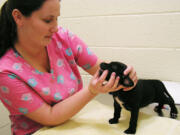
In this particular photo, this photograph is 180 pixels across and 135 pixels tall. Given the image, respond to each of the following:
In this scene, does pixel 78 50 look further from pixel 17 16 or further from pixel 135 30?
pixel 135 30

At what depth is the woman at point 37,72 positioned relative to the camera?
64cm

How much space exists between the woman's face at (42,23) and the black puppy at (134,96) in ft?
0.67

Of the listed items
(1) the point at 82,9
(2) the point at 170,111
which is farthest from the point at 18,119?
(1) the point at 82,9

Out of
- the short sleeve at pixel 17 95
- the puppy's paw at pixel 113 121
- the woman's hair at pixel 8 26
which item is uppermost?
the woman's hair at pixel 8 26

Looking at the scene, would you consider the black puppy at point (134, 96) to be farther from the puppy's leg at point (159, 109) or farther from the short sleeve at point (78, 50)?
the short sleeve at point (78, 50)

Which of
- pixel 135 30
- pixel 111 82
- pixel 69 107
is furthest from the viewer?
pixel 135 30

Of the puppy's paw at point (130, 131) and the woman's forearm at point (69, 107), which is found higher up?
the woman's forearm at point (69, 107)

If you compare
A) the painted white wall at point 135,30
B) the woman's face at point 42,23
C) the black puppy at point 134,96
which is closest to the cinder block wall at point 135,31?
the painted white wall at point 135,30

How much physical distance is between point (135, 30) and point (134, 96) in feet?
1.75

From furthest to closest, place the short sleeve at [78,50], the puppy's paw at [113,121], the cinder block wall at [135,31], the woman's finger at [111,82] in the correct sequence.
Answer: the cinder block wall at [135,31]
the short sleeve at [78,50]
the puppy's paw at [113,121]
the woman's finger at [111,82]

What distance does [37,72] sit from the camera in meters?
0.72

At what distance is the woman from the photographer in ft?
2.11

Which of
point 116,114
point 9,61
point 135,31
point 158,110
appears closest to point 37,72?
point 9,61

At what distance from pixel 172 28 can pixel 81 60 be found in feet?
1.63
